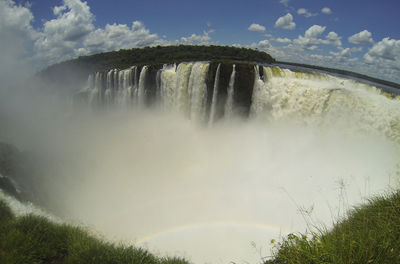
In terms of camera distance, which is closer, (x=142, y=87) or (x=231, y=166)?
(x=231, y=166)

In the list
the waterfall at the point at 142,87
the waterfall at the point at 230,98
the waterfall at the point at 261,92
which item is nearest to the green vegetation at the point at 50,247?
the waterfall at the point at 261,92

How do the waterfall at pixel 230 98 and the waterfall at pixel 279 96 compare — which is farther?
the waterfall at pixel 230 98

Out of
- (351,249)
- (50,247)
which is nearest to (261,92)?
(351,249)

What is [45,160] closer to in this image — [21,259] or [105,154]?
[105,154]

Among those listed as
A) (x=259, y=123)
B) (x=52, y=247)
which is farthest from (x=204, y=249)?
(x=259, y=123)

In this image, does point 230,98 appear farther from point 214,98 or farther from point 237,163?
point 237,163

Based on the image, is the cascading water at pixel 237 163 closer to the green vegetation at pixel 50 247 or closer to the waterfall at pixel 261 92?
the waterfall at pixel 261 92

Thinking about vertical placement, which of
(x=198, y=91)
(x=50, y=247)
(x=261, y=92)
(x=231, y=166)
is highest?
(x=261, y=92)

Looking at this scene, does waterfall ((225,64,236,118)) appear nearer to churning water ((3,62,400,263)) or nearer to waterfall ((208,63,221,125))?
churning water ((3,62,400,263))

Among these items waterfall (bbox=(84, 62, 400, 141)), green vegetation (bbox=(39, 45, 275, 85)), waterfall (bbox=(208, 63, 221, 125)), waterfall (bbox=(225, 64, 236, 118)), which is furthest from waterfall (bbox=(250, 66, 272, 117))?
green vegetation (bbox=(39, 45, 275, 85))
